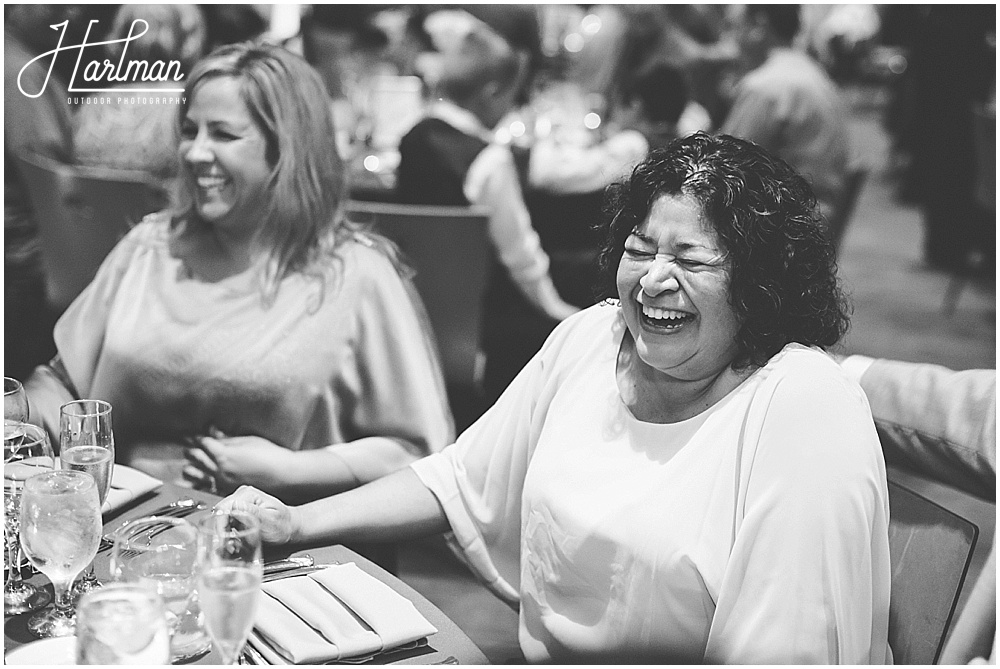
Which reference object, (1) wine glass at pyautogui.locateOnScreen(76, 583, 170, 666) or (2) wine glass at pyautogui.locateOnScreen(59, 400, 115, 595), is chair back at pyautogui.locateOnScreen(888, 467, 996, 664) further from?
(2) wine glass at pyautogui.locateOnScreen(59, 400, 115, 595)

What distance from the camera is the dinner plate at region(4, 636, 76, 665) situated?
4.34 ft

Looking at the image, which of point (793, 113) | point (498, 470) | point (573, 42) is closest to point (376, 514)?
point (498, 470)

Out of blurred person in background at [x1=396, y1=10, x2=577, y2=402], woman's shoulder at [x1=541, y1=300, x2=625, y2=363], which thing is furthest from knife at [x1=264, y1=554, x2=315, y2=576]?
blurred person in background at [x1=396, y1=10, x2=577, y2=402]

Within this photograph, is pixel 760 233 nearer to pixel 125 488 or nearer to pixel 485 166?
pixel 125 488

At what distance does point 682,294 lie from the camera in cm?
166

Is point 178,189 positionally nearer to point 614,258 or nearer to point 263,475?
point 263,475

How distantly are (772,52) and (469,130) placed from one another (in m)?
A: 2.34

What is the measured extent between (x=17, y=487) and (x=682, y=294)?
1.01m

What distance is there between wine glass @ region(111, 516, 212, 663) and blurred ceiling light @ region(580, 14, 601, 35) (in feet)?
16.5

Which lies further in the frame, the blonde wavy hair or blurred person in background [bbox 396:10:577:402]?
blurred person in background [bbox 396:10:577:402]

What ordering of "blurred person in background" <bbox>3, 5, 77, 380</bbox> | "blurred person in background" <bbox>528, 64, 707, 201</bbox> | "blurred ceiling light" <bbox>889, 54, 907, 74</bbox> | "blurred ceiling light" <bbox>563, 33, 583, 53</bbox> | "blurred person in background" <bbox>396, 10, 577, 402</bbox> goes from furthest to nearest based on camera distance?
"blurred ceiling light" <bbox>889, 54, 907, 74</bbox>
"blurred ceiling light" <bbox>563, 33, 583, 53</bbox>
"blurred person in background" <bbox>528, 64, 707, 201</bbox>
"blurred person in background" <bbox>396, 10, 577, 402</bbox>
"blurred person in background" <bbox>3, 5, 77, 380</bbox>

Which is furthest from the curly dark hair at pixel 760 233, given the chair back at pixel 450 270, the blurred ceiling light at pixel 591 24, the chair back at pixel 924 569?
the blurred ceiling light at pixel 591 24

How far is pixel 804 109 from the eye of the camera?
199 inches

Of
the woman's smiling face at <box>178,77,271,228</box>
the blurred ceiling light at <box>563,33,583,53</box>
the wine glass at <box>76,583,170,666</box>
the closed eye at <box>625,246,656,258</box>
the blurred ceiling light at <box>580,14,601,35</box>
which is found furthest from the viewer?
the blurred ceiling light at <box>563,33,583,53</box>
